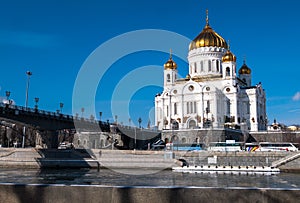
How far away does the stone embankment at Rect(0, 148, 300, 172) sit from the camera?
118 ft

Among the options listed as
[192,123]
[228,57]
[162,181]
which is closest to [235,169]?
[162,181]

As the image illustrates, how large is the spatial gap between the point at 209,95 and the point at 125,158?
95.3 feet

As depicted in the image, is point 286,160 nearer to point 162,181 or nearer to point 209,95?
point 162,181

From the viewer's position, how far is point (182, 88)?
64.1m

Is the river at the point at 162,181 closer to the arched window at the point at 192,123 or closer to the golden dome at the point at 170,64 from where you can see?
the arched window at the point at 192,123

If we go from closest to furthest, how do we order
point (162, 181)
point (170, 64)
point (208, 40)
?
point (162, 181) → point (208, 40) → point (170, 64)

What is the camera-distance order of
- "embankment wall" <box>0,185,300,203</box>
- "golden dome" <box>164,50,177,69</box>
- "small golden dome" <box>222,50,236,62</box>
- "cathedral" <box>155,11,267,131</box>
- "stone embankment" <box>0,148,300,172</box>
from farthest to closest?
"golden dome" <box>164,50,177,69</box>
"small golden dome" <box>222,50,236,62</box>
"cathedral" <box>155,11,267,131</box>
"stone embankment" <box>0,148,300,172</box>
"embankment wall" <box>0,185,300,203</box>

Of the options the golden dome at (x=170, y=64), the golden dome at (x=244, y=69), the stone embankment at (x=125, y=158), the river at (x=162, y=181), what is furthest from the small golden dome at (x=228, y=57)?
the river at (x=162, y=181)

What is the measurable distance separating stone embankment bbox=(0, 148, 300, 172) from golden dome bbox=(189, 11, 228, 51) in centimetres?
3376

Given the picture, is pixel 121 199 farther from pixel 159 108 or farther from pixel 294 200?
pixel 159 108

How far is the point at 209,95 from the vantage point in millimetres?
61438

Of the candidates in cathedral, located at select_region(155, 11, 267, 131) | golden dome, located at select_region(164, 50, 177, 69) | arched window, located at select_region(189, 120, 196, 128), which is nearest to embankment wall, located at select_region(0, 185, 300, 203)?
cathedral, located at select_region(155, 11, 267, 131)

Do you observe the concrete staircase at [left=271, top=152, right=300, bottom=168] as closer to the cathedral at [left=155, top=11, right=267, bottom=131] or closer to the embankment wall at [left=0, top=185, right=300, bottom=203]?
the cathedral at [left=155, top=11, right=267, bottom=131]

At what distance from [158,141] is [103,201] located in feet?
176
